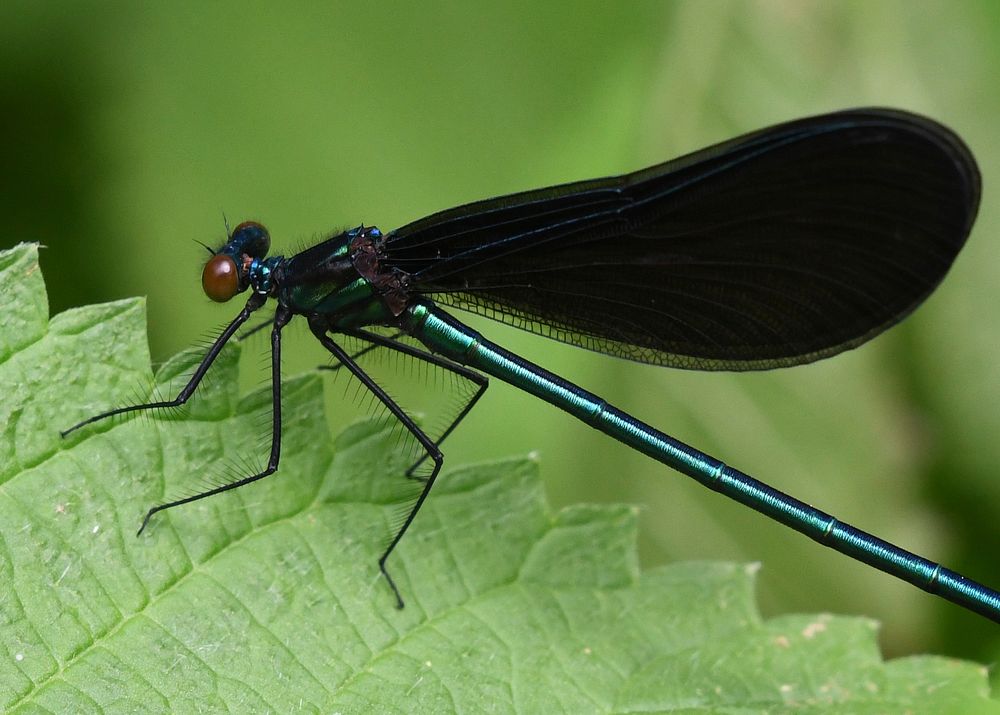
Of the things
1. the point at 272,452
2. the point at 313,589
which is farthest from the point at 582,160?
the point at 313,589

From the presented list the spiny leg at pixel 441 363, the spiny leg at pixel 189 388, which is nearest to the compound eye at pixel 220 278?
the spiny leg at pixel 189 388

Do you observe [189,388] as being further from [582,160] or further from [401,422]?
[582,160]

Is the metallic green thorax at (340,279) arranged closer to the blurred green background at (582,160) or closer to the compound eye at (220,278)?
the compound eye at (220,278)

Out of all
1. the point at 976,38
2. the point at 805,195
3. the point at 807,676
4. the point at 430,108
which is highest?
the point at 976,38

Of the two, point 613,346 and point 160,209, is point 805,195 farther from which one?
point 160,209

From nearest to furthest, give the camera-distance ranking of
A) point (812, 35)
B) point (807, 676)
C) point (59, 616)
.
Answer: point (59, 616), point (807, 676), point (812, 35)

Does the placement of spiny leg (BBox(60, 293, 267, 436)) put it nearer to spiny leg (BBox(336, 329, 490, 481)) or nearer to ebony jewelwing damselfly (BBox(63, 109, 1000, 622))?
ebony jewelwing damselfly (BBox(63, 109, 1000, 622))

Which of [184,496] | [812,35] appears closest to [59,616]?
[184,496]
